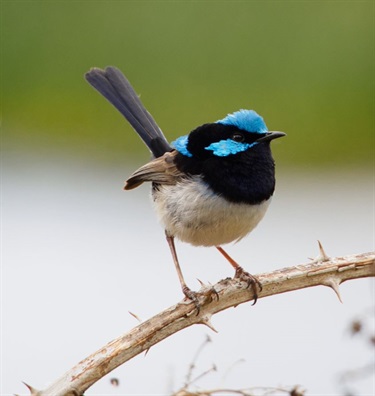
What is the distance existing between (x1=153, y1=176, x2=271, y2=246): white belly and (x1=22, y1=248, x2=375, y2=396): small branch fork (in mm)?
427

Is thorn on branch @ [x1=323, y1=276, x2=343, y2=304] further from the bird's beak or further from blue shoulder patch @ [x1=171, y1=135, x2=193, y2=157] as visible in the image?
blue shoulder patch @ [x1=171, y1=135, x2=193, y2=157]

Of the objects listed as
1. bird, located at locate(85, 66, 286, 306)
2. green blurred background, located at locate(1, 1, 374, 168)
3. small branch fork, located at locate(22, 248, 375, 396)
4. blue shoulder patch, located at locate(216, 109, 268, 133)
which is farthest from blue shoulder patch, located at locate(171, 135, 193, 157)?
green blurred background, located at locate(1, 1, 374, 168)

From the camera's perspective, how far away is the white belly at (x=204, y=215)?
197 inches

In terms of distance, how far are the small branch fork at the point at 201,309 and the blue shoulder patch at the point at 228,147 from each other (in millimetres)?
677

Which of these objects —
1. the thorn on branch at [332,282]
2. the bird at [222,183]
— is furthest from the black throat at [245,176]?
the thorn on branch at [332,282]

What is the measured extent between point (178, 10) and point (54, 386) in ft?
25.8

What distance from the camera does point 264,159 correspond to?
16.6 feet

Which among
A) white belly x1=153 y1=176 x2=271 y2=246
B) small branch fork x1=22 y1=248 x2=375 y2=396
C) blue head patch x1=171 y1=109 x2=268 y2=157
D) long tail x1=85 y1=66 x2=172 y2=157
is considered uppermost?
long tail x1=85 y1=66 x2=172 y2=157

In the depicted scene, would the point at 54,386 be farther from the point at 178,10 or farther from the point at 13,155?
the point at 178,10

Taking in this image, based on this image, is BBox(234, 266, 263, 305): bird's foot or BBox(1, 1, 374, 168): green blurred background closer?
BBox(234, 266, 263, 305): bird's foot

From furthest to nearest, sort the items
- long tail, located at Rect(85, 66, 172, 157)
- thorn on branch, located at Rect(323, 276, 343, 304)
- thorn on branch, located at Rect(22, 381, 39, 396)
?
long tail, located at Rect(85, 66, 172, 157) < thorn on branch, located at Rect(323, 276, 343, 304) < thorn on branch, located at Rect(22, 381, 39, 396)

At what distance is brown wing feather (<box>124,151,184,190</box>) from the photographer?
17.6 ft

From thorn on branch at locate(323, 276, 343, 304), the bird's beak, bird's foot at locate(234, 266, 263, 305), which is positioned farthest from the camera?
the bird's beak

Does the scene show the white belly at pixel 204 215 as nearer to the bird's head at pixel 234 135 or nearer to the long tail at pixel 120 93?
the bird's head at pixel 234 135
